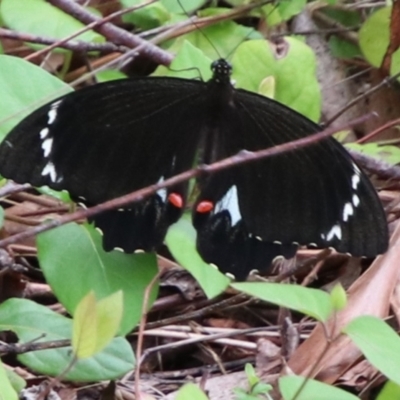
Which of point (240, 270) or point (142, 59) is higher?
point (142, 59)

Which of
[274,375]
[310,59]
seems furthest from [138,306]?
[310,59]

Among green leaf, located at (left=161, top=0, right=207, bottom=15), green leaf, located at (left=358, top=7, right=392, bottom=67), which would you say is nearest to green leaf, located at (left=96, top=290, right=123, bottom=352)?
green leaf, located at (left=161, top=0, right=207, bottom=15)

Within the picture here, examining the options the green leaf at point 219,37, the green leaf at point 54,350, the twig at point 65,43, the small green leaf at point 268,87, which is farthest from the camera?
the green leaf at point 219,37

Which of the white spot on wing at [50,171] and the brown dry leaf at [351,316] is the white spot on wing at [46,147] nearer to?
the white spot on wing at [50,171]

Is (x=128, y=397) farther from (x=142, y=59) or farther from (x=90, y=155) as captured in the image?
(x=142, y=59)

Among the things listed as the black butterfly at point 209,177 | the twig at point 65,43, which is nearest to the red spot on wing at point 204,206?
the black butterfly at point 209,177
